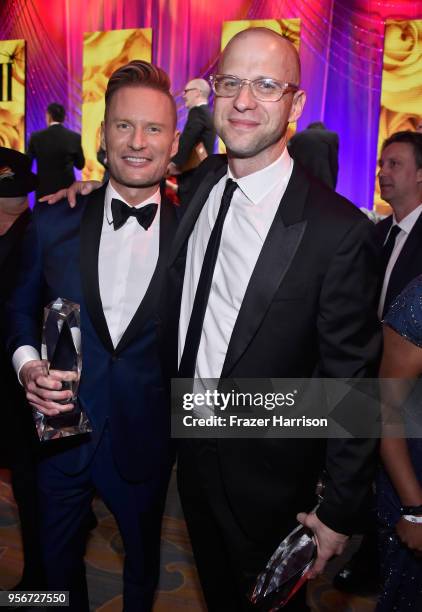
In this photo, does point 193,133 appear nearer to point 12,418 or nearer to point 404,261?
point 404,261

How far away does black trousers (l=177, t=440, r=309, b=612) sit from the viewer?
1.60 m

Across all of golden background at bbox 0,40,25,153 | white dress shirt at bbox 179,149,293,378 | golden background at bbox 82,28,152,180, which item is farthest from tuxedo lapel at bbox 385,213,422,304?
golden background at bbox 0,40,25,153

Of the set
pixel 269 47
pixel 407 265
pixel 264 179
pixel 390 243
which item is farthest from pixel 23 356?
pixel 390 243

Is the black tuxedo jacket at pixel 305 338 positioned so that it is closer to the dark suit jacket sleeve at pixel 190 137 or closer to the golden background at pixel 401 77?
the dark suit jacket sleeve at pixel 190 137

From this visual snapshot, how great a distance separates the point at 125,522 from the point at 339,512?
73cm

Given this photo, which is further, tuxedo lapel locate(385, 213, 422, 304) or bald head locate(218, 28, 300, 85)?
tuxedo lapel locate(385, 213, 422, 304)

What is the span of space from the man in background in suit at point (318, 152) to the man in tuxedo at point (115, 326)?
11.5ft

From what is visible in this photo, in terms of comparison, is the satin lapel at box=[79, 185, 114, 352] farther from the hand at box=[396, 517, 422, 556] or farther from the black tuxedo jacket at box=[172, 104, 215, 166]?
the black tuxedo jacket at box=[172, 104, 215, 166]

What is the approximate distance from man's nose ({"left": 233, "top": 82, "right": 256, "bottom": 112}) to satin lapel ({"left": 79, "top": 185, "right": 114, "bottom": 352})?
58 cm

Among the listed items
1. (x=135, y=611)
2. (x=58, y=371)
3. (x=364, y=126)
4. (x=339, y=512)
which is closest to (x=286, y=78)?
(x=58, y=371)

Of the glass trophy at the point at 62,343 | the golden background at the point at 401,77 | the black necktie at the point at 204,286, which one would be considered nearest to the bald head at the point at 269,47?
the black necktie at the point at 204,286

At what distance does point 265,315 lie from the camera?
1484mm

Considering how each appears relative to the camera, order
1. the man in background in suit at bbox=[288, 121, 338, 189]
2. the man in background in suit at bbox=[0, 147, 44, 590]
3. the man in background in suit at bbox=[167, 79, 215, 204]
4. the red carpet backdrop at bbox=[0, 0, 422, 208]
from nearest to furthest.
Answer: the man in background in suit at bbox=[0, 147, 44, 590] < the man in background in suit at bbox=[167, 79, 215, 204] < the man in background in suit at bbox=[288, 121, 338, 189] < the red carpet backdrop at bbox=[0, 0, 422, 208]

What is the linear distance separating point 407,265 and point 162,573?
70.4 inches
